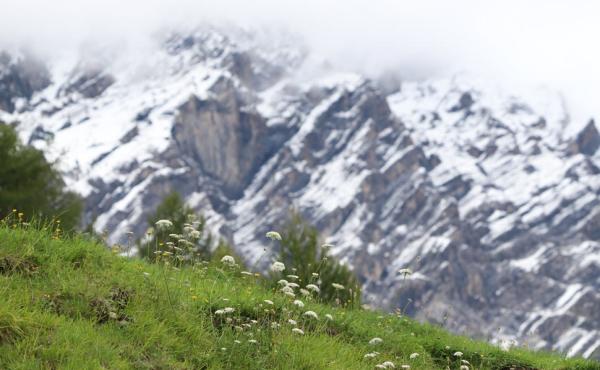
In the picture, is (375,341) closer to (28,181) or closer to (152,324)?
(152,324)

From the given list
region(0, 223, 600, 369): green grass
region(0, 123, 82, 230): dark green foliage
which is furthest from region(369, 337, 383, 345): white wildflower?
region(0, 123, 82, 230): dark green foliage

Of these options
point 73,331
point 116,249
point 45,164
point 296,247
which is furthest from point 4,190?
point 73,331

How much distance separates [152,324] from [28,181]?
28.5 metres

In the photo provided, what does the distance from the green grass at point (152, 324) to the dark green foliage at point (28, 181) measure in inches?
940

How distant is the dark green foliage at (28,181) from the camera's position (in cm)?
3275

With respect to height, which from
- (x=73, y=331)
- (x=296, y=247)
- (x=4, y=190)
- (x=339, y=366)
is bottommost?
(x=296, y=247)

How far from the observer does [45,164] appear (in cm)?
3606

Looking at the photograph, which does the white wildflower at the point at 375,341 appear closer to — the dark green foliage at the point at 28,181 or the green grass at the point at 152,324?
the green grass at the point at 152,324

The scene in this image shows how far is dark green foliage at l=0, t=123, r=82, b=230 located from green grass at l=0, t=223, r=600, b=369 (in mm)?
23876

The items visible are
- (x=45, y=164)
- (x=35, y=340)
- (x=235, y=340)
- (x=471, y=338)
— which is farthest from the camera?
(x=45, y=164)

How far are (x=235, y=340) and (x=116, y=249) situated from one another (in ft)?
8.77

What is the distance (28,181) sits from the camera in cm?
3453

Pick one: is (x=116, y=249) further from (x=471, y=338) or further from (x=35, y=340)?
(x=471, y=338)

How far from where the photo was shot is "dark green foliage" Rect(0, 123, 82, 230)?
32750 mm
